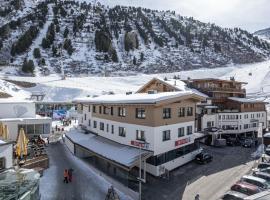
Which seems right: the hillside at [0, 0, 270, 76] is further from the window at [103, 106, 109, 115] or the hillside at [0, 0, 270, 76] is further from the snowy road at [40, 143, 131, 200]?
the snowy road at [40, 143, 131, 200]

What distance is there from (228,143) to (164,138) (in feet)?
70.2

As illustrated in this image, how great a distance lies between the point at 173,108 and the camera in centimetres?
3600

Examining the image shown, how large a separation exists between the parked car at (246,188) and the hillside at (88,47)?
112m

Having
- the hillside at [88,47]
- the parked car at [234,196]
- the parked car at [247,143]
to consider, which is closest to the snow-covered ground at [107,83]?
the hillside at [88,47]

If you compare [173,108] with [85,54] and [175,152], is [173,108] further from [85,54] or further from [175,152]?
[85,54]

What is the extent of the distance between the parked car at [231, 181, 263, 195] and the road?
1.78 metres

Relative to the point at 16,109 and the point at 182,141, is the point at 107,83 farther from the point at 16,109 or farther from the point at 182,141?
the point at 182,141

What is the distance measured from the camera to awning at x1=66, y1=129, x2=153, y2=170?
101 feet

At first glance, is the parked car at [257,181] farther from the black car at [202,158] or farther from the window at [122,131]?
the window at [122,131]

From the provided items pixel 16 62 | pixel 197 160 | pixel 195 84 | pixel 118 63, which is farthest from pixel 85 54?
pixel 197 160

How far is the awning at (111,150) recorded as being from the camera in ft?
101

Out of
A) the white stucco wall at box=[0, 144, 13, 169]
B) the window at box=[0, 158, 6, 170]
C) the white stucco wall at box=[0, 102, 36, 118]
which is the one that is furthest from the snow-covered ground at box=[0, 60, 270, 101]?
the window at box=[0, 158, 6, 170]

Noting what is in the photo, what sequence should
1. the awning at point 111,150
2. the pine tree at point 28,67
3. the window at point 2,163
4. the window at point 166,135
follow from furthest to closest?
the pine tree at point 28,67
the window at point 166,135
the awning at point 111,150
the window at point 2,163

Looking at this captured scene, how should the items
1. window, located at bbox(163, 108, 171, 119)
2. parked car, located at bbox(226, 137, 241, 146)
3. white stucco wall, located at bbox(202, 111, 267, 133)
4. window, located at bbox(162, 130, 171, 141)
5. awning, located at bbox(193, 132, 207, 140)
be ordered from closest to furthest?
window, located at bbox(162, 130, 171, 141)
window, located at bbox(163, 108, 171, 119)
awning, located at bbox(193, 132, 207, 140)
parked car, located at bbox(226, 137, 241, 146)
white stucco wall, located at bbox(202, 111, 267, 133)
